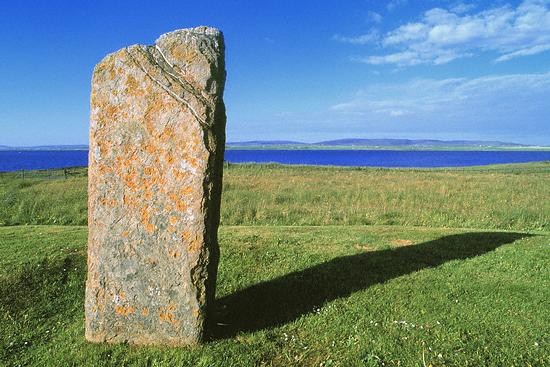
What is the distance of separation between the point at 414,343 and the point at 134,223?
469cm

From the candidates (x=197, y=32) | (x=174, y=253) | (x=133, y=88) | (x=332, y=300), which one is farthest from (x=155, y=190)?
(x=332, y=300)

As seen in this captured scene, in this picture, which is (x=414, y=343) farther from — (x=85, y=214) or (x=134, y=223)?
(x=85, y=214)

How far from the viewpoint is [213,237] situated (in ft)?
21.5

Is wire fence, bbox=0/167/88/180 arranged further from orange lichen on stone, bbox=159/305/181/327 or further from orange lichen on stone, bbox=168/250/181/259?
orange lichen on stone, bbox=168/250/181/259

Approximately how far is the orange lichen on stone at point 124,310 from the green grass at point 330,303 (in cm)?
51

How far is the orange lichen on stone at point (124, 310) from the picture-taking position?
21.7ft

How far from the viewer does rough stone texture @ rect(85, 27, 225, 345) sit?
6.29m

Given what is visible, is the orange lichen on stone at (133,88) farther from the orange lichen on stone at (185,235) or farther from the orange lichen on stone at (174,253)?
the orange lichen on stone at (174,253)


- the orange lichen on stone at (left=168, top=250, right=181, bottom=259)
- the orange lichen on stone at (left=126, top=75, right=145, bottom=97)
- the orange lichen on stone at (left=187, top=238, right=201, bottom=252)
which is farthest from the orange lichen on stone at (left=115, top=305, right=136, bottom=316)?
the orange lichen on stone at (left=126, top=75, right=145, bottom=97)

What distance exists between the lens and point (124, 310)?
21.8 feet

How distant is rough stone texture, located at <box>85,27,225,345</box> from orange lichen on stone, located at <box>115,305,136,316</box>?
17mm

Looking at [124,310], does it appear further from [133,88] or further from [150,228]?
[133,88]

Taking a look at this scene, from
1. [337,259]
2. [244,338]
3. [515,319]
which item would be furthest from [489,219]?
[244,338]

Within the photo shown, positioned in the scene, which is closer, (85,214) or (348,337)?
(348,337)
